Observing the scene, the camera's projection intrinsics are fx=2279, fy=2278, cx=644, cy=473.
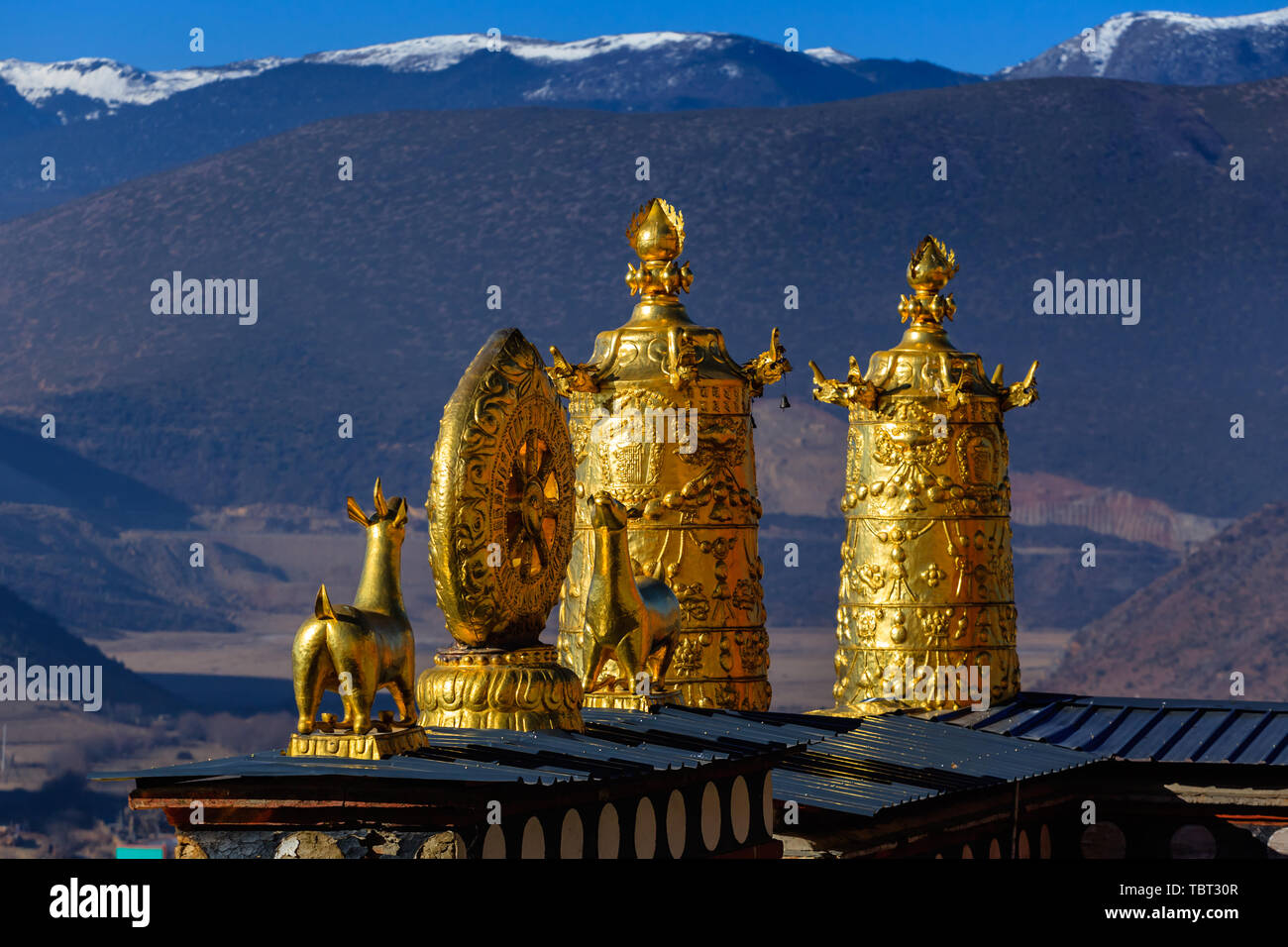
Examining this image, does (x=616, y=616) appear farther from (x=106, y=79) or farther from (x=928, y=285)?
(x=106, y=79)

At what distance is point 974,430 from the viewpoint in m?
15.2

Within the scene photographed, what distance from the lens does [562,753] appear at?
812 centimetres

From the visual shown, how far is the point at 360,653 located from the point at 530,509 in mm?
1726

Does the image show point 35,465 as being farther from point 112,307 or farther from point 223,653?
point 223,653

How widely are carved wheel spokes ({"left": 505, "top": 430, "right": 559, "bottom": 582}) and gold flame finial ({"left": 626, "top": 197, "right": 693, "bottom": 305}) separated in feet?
15.0

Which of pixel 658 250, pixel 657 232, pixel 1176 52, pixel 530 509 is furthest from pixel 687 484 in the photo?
pixel 1176 52

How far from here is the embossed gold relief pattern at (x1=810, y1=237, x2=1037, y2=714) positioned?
49.7 ft

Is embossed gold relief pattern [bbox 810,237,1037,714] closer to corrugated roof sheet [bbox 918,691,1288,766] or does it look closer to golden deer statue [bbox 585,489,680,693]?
corrugated roof sheet [bbox 918,691,1288,766]

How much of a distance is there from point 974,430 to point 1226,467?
5001 cm

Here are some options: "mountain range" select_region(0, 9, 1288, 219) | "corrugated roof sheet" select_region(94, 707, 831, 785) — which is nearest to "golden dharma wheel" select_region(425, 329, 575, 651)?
"corrugated roof sheet" select_region(94, 707, 831, 785)

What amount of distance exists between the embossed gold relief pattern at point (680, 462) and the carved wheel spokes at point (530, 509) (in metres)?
4.12

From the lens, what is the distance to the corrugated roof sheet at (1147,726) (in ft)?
45.8
